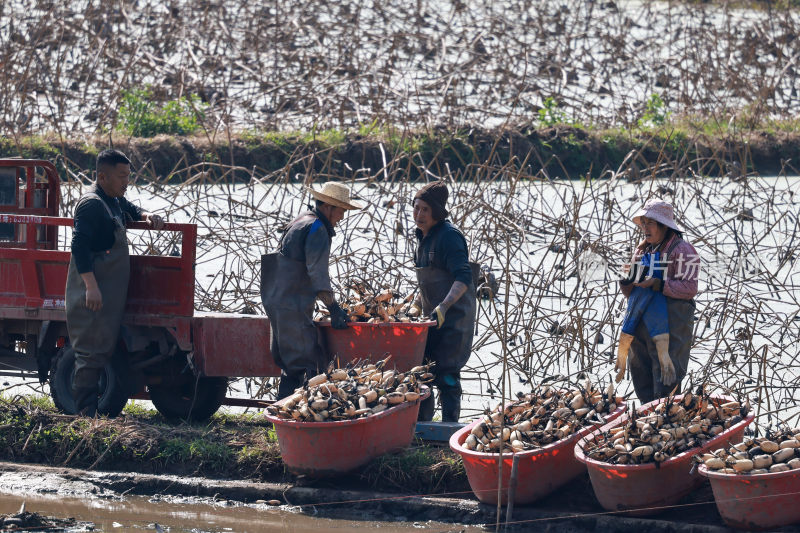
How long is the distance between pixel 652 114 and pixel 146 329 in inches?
516

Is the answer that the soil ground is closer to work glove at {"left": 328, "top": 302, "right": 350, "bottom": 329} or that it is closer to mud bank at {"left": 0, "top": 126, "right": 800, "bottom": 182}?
work glove at {"left": 328, "top": 302, "right": 350, "bottom": 329}

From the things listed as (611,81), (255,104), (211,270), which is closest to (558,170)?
(611,81)

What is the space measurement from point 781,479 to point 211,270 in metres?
8.28

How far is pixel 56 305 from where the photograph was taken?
7.33 metres

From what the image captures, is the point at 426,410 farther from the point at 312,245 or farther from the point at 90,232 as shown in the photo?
the point at 90,232

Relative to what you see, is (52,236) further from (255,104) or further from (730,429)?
(255,104)

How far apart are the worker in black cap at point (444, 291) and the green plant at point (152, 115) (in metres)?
11.2

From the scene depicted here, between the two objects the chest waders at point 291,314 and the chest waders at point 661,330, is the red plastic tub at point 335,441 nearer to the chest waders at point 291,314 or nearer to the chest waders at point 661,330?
the chest waders at point 291,314

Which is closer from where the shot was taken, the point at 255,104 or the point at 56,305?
the point at 56,305

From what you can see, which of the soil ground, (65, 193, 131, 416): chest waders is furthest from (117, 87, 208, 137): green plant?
(65, 193, 131, 416): chest waders

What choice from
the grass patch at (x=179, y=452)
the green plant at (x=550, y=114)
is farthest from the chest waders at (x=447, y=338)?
the green plant at (x=550, y=114)

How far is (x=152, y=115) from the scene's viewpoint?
59.6 ft

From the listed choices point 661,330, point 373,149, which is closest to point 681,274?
point 661,330

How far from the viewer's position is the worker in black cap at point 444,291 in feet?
23.2
